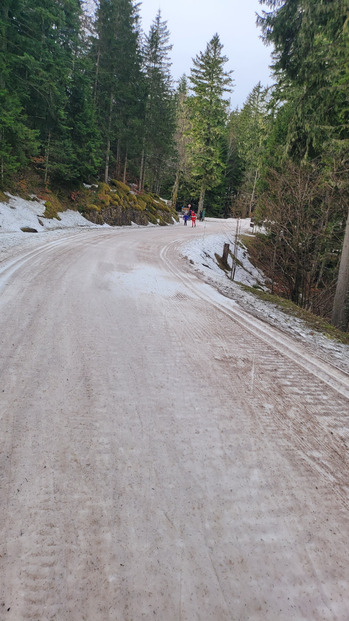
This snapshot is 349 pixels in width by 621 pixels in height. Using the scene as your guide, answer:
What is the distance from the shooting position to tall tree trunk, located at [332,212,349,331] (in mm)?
7871

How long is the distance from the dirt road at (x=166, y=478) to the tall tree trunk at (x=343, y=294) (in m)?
5.43

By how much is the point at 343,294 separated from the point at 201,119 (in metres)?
31.7

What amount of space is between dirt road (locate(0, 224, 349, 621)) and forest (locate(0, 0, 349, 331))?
6.82 metres

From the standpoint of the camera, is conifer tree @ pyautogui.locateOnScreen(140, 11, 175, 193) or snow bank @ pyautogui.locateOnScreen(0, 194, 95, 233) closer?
snow bank @ pyautogui.locateOnScreen(0, 194, 95, 233)

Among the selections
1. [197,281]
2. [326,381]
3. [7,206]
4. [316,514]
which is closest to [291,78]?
[197,281]

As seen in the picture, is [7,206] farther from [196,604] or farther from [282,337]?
[196,604]

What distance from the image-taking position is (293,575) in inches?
52.5

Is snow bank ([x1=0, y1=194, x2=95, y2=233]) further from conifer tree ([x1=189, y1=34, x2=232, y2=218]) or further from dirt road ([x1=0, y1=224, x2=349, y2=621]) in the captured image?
conifer tree ([x1=189, y1=34, x2=232, y2=218])

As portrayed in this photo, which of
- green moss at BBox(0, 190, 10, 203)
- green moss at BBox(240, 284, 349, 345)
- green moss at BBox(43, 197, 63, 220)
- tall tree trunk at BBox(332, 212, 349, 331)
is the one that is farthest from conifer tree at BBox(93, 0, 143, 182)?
green moss at BBox(240, 284, 349, 345)

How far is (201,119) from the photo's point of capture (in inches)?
1262

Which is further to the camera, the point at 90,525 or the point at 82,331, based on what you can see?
the point at 82,331

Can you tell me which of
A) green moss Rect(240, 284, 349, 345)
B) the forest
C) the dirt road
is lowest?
the dirt road

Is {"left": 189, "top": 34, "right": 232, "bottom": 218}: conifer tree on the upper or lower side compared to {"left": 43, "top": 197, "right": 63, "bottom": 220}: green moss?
upper

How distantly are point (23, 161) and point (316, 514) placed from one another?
59.6 ft
